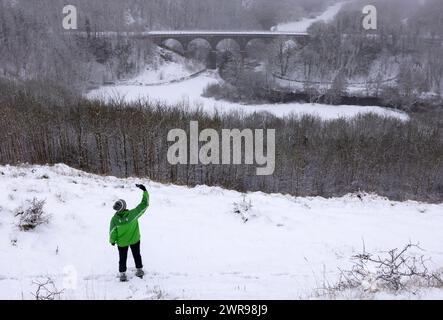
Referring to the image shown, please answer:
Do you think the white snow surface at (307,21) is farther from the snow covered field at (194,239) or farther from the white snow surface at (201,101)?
the snow covered field at (194,239)

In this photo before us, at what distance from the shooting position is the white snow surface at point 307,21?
105m

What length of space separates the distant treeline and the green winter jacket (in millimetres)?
14380

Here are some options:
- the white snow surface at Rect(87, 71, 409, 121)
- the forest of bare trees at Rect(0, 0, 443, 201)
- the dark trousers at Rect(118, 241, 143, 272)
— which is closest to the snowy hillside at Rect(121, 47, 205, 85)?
the forest of bare trees at Rect(0, 0, 443, 201)

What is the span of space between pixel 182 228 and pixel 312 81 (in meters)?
65.5

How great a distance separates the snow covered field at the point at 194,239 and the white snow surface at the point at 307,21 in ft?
297

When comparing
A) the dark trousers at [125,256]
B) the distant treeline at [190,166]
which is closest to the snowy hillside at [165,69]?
the distant treeline at [190,166]

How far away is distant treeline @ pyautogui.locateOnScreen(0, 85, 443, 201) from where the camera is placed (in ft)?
78.9

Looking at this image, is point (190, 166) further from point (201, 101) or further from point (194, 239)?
point (201, 101)

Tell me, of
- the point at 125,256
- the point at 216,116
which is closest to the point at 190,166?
the point at 216,116

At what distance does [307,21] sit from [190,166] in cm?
9897

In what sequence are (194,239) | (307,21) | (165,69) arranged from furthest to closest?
(307,21)
(165,69)
(194,239)

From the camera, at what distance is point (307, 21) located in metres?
113

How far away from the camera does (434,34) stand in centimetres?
8388

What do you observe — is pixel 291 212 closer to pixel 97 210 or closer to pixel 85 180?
pixel 97 210
